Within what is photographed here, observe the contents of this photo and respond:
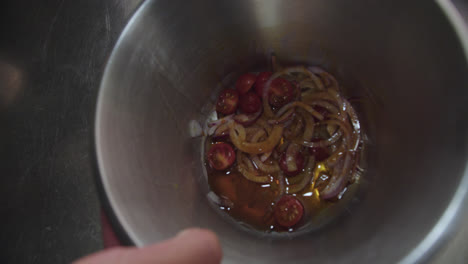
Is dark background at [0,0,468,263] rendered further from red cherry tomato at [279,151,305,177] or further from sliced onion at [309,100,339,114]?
red cherry tomato at [279,151,305,177]

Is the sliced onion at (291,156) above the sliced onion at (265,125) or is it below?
below

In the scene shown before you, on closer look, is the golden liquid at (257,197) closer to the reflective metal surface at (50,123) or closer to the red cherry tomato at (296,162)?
the red cherry tomato at (296,162)

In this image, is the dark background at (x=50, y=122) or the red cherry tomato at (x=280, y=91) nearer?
the dark background at (x=50, y=122)

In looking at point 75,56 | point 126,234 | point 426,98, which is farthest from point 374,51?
point 75,56

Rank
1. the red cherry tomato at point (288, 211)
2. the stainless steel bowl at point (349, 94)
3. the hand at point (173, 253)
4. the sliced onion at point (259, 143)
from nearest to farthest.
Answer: the hand at point (173, 253) → the stainless steel bowl at point (349, 94) → the red cherry tomato at point (288, 211) → the sliced onion at point (259, 143)

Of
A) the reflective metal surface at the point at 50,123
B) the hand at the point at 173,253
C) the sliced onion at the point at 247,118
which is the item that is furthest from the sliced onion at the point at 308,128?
the reflective metal surface at the point at 50,123

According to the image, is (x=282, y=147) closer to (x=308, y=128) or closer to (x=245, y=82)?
(x=308, y=128)

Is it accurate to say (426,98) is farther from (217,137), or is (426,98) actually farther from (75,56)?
(75,56)

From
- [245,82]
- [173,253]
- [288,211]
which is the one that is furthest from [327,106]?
[173,253]
